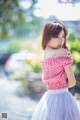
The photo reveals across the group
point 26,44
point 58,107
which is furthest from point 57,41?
point 26,44

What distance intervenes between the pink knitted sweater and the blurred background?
59cm

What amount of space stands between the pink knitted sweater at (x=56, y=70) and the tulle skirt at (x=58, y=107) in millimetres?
58

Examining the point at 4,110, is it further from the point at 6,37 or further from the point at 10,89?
the point at 6,37

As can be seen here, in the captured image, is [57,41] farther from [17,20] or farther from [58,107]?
[17,20]

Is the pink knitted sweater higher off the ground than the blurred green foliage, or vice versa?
the blurred green foliage

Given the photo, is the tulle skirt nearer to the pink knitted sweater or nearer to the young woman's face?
the pink knitted sweater

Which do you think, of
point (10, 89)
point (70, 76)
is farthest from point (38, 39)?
point (70, 76)

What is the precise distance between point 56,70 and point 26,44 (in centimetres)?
70

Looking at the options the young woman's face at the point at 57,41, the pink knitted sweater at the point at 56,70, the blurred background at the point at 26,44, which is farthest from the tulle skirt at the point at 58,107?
the blurred background at the point at 26,44

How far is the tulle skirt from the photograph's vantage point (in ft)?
9.39

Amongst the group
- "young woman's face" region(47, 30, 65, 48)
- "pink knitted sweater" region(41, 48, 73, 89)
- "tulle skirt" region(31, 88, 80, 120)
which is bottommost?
"tulle skirt" region(31, 88, 80, 120)

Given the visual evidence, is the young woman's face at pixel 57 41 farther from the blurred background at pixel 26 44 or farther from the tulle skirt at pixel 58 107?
the blurred background at pixel 26 44

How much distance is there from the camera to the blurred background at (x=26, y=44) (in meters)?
3.46

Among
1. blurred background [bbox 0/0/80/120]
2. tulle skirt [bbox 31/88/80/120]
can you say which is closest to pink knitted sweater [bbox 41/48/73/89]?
tulle skirt [bbox 31/88/80/120]
